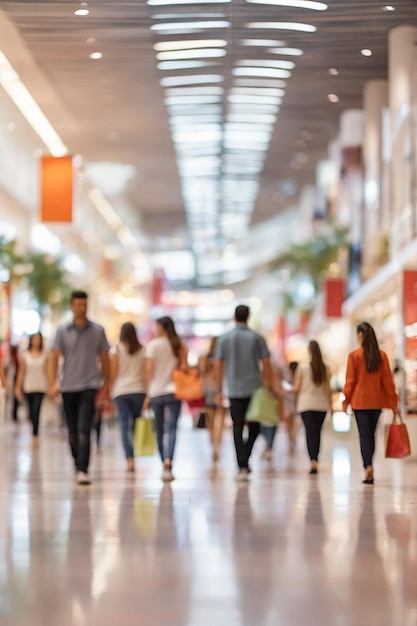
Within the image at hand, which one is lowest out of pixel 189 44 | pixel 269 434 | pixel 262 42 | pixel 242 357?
pixel 269 434

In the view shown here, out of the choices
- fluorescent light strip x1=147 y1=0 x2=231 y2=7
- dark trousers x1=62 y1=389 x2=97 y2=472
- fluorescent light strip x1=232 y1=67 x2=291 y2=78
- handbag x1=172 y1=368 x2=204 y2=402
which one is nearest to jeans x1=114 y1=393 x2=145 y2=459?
handbag x1=172 y1=368 x2=204 y2=402

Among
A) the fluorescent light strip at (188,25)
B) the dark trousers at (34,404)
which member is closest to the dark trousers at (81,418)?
the dark trousers at (34,404)

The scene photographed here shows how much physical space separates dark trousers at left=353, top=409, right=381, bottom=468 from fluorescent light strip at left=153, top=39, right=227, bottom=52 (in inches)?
375

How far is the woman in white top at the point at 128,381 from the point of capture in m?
12.0

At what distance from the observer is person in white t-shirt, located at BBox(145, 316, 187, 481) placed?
467 inches

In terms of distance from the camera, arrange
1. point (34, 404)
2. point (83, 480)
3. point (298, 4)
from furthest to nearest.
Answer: point (34, 404), point (298, 4), point (83, 480)

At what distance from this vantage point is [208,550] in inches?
259

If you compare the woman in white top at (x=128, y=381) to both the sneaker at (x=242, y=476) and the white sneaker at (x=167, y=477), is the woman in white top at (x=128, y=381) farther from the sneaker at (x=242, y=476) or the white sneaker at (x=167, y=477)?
the sneaker at (x=242, y=476)

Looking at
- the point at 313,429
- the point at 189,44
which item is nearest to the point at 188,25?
the point at 189,44

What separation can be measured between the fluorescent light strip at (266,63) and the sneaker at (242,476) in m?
11.2

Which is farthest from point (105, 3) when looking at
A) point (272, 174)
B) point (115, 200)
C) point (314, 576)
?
point (115, 200)

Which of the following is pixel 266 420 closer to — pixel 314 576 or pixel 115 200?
pixel 314 576

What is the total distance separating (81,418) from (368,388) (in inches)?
94.4

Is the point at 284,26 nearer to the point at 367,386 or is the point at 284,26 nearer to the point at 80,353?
the point at 367,386
